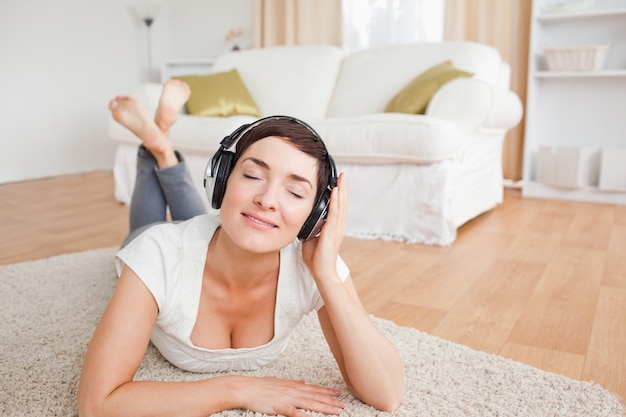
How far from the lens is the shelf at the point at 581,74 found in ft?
11.0

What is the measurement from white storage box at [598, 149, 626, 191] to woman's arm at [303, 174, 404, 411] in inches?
112

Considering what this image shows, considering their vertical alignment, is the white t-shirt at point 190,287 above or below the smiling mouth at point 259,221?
below

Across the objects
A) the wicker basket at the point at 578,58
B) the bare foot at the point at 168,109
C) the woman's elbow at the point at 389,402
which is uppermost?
the wicker basket at the point at 578,58

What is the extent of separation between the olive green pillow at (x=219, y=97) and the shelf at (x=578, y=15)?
1.87 m

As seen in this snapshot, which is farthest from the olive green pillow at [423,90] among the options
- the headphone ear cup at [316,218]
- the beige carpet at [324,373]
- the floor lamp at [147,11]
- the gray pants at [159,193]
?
the floor lamp at [147,11]

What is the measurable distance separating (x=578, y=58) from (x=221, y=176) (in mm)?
3131

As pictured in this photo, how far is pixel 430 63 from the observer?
128 inches

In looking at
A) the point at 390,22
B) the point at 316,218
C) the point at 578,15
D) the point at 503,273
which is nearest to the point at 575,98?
the point at 578,15

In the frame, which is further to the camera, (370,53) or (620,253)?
(370,53)

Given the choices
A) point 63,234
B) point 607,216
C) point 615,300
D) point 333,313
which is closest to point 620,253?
point 615,300

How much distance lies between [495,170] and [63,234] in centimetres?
224

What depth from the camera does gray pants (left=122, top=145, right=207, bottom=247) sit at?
171 centimetres

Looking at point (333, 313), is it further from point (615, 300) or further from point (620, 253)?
point (620, 253)

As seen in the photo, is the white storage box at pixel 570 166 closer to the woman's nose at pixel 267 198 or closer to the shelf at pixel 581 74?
the shelf at pixel 581 74
